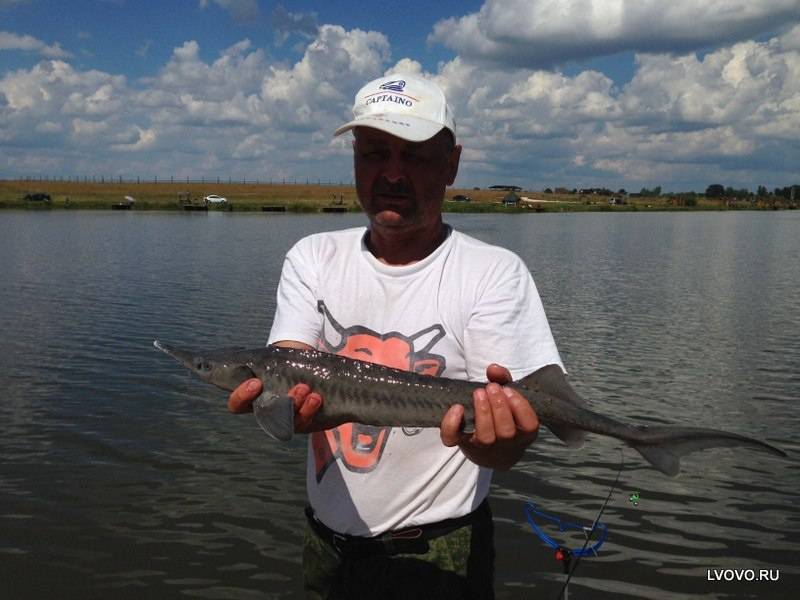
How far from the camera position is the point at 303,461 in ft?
39.2

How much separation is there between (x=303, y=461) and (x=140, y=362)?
768 centimetres

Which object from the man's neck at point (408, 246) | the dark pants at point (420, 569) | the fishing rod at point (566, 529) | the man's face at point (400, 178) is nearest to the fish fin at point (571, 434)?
the dark pants at point (420, 569)

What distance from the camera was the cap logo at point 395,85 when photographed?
4066 mm

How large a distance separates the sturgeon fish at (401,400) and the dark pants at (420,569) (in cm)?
66

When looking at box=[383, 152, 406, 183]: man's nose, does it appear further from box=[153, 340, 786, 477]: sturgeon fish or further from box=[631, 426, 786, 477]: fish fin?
box=[631, 426, 786, 477]: fish fin

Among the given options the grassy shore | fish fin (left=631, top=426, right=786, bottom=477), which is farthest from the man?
the grassy shore

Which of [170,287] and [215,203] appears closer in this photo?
[170,287]

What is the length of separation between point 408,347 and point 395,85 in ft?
5.09

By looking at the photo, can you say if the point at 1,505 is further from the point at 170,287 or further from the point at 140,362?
the point at 170,287

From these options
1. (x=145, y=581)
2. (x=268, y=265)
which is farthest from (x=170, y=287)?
(x=145, y=581)

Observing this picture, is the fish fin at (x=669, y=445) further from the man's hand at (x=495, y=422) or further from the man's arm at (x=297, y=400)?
the man's arm at (x=297, y=400)

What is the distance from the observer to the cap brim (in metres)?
3.80

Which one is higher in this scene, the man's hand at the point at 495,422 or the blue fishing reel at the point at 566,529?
the man's hand at the point at 495,422

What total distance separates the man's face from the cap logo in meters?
0.27
